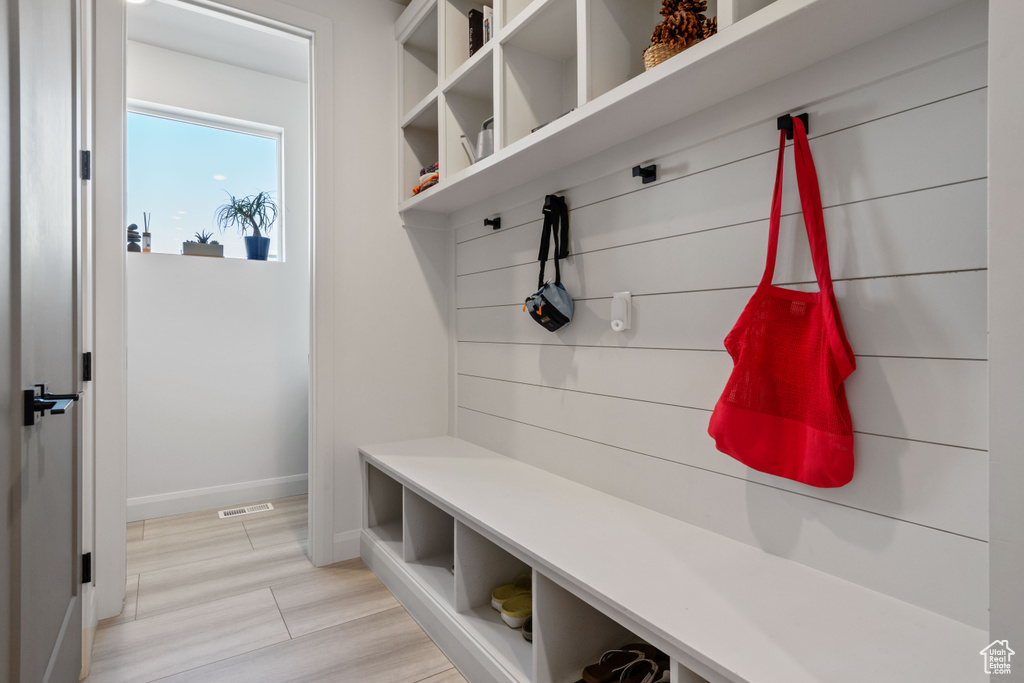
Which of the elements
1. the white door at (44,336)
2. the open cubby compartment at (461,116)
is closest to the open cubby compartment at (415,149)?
the open cubby compartment at (461,116)

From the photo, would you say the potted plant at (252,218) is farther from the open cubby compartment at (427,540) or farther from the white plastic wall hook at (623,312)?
the white plastic wall hook at (623,312)

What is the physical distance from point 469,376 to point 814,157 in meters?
1.64

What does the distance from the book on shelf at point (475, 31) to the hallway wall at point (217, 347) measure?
190cm

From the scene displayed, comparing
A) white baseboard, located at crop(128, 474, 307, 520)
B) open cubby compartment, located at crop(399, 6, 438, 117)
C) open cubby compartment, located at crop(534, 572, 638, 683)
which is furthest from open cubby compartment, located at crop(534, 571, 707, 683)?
white baseboard, located at crop(128, 474, 307, 520)

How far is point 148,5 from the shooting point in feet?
8.59

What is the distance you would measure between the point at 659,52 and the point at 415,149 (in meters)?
1.51

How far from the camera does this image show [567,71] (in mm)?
1851

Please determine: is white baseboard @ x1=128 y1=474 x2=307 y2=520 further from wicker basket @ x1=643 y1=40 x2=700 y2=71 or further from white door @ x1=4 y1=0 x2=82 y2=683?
wicker basket @ x1=643 y1=40 x2=700 y2=71

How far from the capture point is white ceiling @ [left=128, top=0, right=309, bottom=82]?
2725 mm

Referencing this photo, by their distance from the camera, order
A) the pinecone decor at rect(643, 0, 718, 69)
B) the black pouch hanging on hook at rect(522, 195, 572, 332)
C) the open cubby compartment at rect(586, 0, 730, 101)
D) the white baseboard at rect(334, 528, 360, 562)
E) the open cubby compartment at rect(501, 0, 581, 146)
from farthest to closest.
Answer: the white baseboard at rect(334, 528, 360, 562), the black pouch hanging on hook at rect(522, 195, 572, 332), the open cubby compartment at rect(501, 0, 581, 146), the open cubby compartment at rect(586, 0, 730, 101), the pinecone decor at rect(643, 0, 718, 69)

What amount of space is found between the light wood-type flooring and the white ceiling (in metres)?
2.43

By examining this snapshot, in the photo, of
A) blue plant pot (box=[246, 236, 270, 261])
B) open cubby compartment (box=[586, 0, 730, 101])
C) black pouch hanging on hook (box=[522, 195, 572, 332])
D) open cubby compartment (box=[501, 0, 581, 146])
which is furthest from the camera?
blue plant pot (box=[246, 236, 270, 261])

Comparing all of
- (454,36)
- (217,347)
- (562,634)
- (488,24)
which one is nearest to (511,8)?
(488,24)

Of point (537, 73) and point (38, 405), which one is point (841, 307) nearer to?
point (537, 73)
